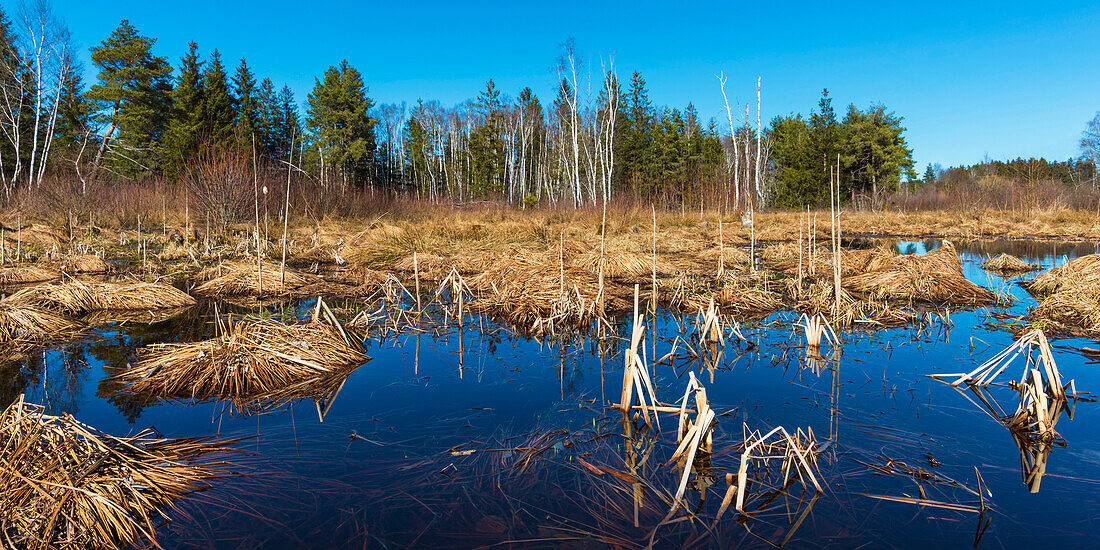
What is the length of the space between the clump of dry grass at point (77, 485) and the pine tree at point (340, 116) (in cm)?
3334

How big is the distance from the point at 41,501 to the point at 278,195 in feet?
50.0

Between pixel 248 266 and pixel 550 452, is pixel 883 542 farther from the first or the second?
pixel 248 266

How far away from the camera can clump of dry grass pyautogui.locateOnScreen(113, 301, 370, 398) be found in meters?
3.56

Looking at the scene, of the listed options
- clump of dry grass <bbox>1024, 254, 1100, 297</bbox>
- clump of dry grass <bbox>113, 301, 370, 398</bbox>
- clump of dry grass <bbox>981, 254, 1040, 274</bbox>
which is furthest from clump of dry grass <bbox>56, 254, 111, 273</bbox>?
clump of dry grass <bbox>981, 254, 1040, 274</bbox>

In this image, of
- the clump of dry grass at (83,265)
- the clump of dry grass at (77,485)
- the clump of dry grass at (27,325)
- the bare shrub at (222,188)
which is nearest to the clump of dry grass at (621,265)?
the clump of dry grass at (27,325)

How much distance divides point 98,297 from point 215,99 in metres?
27.5

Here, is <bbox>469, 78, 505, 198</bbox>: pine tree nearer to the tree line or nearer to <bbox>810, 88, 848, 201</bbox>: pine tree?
the tree line

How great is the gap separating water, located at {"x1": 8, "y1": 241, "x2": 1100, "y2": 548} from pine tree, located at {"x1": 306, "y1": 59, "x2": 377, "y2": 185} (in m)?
31.7

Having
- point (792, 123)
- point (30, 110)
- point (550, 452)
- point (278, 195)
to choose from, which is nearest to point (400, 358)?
point (550, 452)

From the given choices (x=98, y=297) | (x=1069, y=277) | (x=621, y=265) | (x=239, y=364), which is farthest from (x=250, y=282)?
(x=1069, y=277)

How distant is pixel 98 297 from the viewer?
19.4 ft

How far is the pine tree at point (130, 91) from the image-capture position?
89.4ft

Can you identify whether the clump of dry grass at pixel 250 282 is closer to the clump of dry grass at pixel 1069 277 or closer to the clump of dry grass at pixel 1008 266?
the clump of dry grass at pixel 1069 277

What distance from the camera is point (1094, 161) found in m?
40.8
